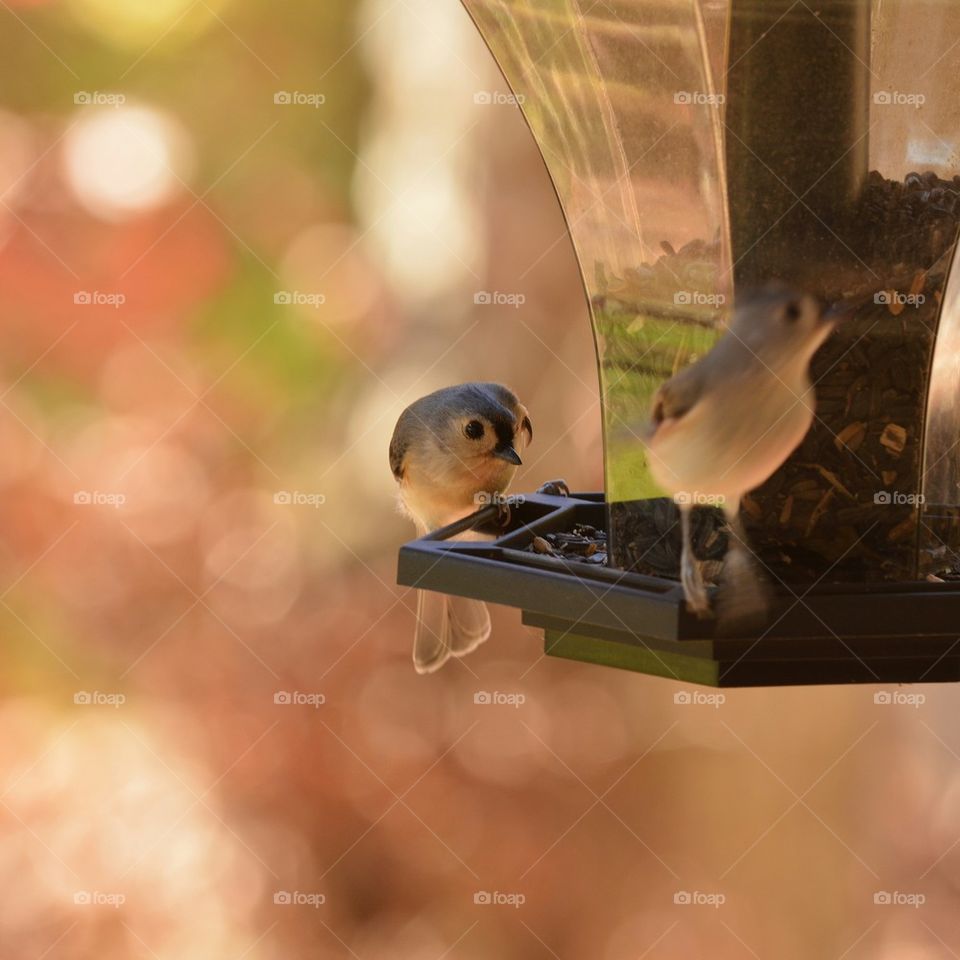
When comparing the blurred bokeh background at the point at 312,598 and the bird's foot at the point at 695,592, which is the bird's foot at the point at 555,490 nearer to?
the bird's foot at the point at 695,592

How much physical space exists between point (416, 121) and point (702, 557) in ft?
9.07

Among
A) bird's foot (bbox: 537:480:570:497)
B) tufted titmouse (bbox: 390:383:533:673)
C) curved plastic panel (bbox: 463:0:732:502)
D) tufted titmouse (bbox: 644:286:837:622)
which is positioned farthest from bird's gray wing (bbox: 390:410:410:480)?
tufted titmouse (bbox: 644:286:837:622)

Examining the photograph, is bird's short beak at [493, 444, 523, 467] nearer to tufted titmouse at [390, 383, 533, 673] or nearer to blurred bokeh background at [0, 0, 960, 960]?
tufted titmouse at [390, 383, 533, 673]

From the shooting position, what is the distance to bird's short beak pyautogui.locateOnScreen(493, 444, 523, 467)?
274cm

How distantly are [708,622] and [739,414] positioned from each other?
0.27m

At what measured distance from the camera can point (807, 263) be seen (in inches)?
71.6

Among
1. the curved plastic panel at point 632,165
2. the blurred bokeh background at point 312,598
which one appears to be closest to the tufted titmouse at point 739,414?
the curved plastic panel at point 632,165

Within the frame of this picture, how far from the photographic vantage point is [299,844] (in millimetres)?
4094

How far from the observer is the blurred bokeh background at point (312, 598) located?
402 centimetres

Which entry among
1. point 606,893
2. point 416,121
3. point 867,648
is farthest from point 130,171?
point 867,648

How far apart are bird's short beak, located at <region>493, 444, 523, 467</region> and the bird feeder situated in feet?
2.53

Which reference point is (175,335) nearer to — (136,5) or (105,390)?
(105,390)

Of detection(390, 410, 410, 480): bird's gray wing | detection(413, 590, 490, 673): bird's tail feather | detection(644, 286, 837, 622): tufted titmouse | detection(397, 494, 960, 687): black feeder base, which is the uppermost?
detection(390, 410, 410, 480): bird's gray wing

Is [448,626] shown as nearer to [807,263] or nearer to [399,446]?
[399,446]
